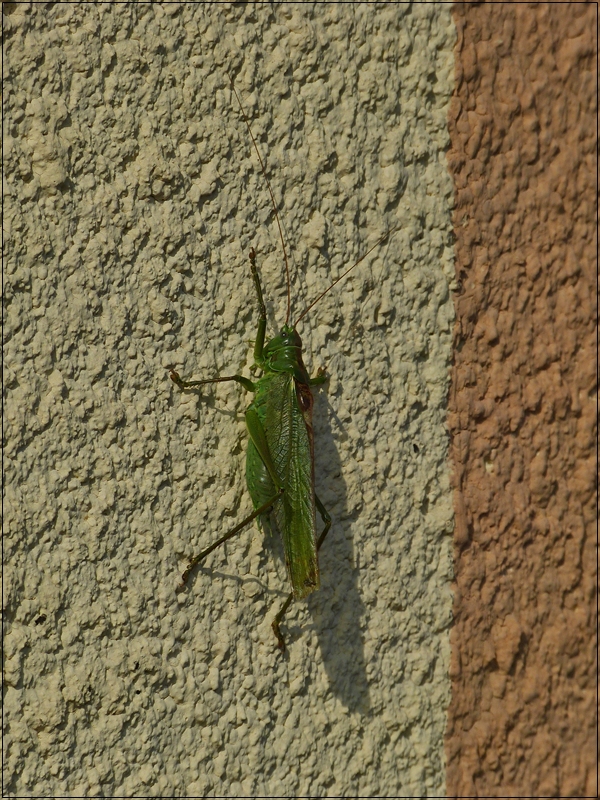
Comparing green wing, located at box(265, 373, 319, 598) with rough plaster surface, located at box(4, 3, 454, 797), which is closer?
rough plaster surface, located at box(4, 3, 454, 797)

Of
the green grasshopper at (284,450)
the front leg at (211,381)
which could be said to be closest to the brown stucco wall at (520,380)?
the green grasshopper at (284,450)

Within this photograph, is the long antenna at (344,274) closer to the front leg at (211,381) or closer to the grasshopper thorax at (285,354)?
the grasshopper thorax at (285,354)

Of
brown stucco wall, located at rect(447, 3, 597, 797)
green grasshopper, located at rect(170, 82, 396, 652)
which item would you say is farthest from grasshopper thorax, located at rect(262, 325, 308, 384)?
brown stucco wall, located at rect(447, 3, 597, 797)

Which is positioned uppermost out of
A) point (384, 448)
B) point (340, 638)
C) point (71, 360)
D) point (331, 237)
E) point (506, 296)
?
point (331, 237)

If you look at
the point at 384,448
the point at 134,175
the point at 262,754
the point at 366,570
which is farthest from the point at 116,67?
the point at 262,754

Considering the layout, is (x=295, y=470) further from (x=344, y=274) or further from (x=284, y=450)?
(x=344, y=274)

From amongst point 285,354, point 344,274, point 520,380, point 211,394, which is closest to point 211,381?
point 211,394

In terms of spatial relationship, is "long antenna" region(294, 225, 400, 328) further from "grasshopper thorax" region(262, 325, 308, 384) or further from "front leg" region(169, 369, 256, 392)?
"front leg" region(169, 369, 256, 392)

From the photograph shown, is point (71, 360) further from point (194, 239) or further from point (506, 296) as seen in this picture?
point (506, 296)
